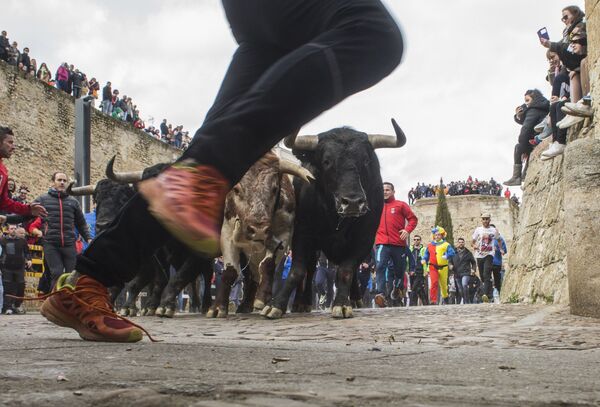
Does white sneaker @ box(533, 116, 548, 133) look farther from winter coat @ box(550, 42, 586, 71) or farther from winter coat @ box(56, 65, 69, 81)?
winter coat @ box(56, 65, 69, 81)

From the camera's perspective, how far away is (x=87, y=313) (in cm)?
286

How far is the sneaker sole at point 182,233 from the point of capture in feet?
5.97

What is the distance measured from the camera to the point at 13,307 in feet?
37.5

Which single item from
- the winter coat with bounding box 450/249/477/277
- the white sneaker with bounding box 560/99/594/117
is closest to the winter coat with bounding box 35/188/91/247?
the white sneaker with bounding box 560/99/594/117

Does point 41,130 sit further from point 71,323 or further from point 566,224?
point 71,323

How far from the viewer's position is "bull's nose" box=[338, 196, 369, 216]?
6707 mm

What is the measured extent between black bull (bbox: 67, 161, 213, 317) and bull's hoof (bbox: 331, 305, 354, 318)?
176 centimetres

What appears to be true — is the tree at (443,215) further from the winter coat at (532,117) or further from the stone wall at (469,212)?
the winter coat at (532,117)

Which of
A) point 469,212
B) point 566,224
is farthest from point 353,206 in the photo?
point 469,212

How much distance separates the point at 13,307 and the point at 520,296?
23.4 feet

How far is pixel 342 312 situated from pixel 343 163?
1.36m

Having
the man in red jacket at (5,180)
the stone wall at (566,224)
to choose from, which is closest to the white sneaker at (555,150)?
the stone wall at (566,224)

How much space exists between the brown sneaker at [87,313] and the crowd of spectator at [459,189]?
186 ft

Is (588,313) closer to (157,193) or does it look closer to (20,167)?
(157,193)
